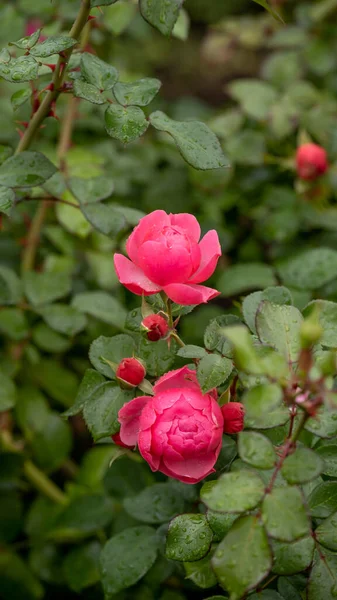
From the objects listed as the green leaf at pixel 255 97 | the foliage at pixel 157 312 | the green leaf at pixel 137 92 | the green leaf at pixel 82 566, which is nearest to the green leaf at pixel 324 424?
the foliage at pixel 157 312

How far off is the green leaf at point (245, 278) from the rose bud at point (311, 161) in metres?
0.27

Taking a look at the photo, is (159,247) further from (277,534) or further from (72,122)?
(72,122)

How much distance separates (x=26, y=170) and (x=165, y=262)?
1.01ft

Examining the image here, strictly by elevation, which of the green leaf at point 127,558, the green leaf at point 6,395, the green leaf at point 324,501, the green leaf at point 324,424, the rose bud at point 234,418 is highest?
the green leaf at point 324,424

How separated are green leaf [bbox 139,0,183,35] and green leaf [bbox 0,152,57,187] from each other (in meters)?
0.28

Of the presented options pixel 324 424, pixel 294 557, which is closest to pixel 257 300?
pixel 324 424

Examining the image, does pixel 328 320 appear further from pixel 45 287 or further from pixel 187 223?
pixel 45 287

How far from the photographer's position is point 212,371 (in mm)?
736

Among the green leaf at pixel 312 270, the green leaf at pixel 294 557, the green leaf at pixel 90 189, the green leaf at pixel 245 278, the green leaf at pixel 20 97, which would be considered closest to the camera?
the green leaf at pixel 294 557

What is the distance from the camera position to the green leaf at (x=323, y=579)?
0.74 m

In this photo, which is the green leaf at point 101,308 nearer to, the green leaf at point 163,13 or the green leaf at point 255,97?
the green leaf at point 163,13

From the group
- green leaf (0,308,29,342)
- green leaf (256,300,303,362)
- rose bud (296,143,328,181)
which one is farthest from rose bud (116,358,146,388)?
rose bud (296,143,328,181)

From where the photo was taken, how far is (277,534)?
2.03 ft

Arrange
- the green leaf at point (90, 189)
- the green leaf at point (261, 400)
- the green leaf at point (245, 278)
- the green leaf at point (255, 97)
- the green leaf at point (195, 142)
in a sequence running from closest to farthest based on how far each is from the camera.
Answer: the green leaf at point (261, 400)
the green leaf at point (195, 142)
the green leaf at point (90, 189)
the green leaf at point (245, 278)
the green leaf at point (255, 97)
